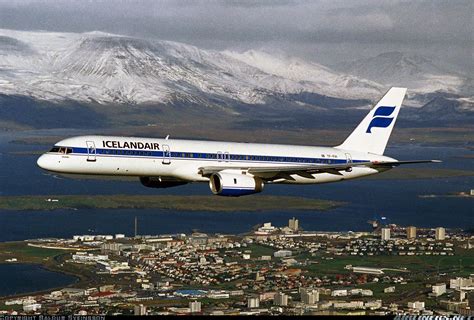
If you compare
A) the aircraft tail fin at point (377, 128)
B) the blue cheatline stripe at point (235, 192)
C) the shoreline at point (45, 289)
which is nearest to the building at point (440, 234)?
the shoreline at point (45, 289)

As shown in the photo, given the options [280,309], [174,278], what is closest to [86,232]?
[174,278]

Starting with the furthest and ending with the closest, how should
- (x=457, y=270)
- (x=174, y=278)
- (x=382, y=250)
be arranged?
1. (x=382, y=250)
2. (x=457, y=270)
3. (x=174, y=278)

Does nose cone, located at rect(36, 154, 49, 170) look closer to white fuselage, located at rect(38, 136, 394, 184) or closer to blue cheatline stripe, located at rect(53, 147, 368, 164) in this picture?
white fuselage, located at rect(38, 136, 394, 184)

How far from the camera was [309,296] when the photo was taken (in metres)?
120

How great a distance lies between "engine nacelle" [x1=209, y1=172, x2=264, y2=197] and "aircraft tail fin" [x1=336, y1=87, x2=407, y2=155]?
609 inches

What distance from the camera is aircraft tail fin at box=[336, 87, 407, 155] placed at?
88.9 meters

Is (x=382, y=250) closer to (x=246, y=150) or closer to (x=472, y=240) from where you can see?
(x=472, y=240)

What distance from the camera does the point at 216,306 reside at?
114625 mm

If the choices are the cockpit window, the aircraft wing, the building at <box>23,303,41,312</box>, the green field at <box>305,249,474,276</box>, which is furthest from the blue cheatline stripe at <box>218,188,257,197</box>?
the green field at <box>305,249,474,276</box>

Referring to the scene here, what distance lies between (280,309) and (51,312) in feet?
79.0

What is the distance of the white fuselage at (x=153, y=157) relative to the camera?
71.1 metres

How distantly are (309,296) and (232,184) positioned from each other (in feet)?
159

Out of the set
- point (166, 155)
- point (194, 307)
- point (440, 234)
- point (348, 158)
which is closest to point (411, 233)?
point (440, 234)

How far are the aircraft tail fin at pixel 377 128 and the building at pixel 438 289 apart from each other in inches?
1548
